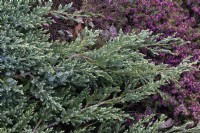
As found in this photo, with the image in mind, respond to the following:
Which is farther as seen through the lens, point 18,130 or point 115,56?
point 115,56

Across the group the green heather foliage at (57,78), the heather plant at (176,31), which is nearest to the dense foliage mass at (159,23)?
the heather plant at (176,31)

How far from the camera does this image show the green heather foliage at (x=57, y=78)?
267 cm

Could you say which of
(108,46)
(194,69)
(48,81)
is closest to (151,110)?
(194,69)

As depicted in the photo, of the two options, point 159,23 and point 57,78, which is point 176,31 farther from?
point 57,78

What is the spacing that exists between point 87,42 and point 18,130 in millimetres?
999

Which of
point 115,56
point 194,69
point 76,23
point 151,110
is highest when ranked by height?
point 76,23

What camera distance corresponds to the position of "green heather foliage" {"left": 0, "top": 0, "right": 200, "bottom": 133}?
267 cm

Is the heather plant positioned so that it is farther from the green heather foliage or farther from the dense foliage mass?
the green heather foliage

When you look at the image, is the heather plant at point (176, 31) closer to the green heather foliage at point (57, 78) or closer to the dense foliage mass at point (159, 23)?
the dense foliage mass at point (159, 23)

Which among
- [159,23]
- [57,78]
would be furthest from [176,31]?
[57,78]

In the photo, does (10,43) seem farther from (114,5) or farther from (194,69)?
(194,69)

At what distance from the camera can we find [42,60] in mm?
2752

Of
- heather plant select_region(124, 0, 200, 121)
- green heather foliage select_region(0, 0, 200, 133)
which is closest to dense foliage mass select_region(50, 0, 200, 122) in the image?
heather plant select_region(124, 0, 200, 121)

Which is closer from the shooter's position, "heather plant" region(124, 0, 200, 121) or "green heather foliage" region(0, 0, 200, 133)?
"green heather foliage" region(0, 0, 200, 133)
